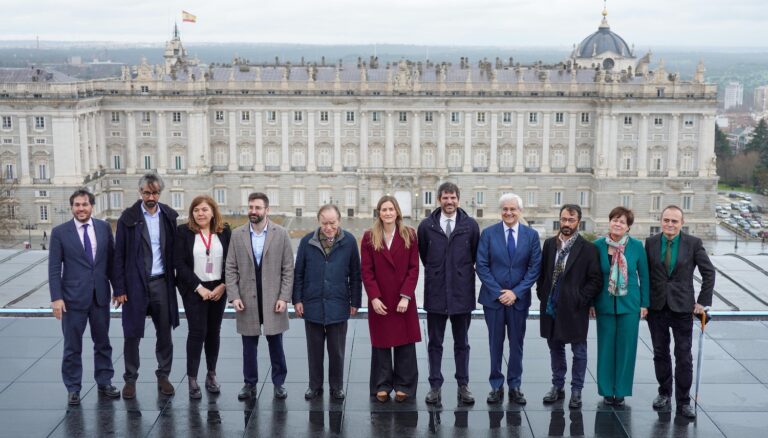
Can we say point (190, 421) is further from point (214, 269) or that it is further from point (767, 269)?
point (767, 269)

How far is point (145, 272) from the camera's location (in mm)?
9773

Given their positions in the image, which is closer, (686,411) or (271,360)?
(686,411)

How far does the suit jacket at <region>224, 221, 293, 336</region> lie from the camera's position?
9.80 metres

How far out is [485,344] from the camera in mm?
11383

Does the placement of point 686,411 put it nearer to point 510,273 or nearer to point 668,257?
point 668,257

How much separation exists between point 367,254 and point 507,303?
1433 millimetres

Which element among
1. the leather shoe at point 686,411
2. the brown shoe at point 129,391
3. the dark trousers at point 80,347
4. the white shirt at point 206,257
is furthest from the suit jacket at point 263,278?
the leather shoe at point 686,411

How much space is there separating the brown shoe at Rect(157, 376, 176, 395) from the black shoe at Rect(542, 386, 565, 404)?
3.58 m

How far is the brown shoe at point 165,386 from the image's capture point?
976cm

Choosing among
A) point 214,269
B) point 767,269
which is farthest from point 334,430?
point 767,269

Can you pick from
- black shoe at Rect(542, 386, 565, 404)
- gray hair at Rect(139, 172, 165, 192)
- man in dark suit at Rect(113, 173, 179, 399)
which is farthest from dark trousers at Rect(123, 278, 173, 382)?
black shoe at Rect(542, 386, 565, 404)

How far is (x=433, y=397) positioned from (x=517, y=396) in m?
0.81

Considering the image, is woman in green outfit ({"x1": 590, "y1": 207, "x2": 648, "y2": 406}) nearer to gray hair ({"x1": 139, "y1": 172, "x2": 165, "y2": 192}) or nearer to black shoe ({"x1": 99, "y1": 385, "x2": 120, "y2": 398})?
gray hair ({"x1": 139, "y1": 172, "x2": 165, "y2": 192})

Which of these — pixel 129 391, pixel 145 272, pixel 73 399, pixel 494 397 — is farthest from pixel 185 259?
pixel 494 397
